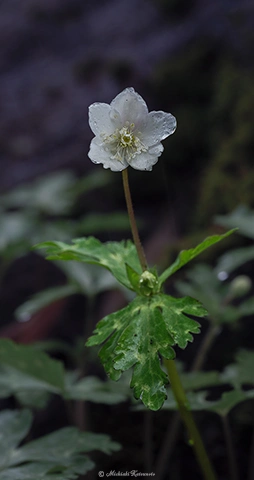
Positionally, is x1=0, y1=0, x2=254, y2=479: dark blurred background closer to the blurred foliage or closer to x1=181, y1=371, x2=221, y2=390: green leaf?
the blurred foliage

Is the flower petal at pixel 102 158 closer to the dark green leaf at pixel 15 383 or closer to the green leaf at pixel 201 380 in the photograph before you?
the green leaf at pixel 201 380

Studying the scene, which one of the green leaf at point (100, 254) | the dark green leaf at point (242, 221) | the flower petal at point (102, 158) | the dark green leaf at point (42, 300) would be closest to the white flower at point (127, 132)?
the flower petal at point (102, 158)

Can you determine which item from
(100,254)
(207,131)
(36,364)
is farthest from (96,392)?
(207,131)

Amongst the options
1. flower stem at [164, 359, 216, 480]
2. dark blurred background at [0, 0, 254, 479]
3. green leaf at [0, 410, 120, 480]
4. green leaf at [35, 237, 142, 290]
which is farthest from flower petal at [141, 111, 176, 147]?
dark blurred background at [0, 0, 254, 479]

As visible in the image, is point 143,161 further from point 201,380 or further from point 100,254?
point 201,380

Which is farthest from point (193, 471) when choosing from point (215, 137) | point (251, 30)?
point (251, 30)

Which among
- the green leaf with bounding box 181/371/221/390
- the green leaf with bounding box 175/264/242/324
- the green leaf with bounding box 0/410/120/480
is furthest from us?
the green leaf with bounding box 175/264/242/324
